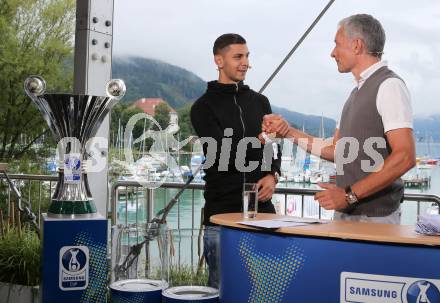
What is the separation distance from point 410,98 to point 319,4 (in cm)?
97

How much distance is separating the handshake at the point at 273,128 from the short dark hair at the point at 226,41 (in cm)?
53

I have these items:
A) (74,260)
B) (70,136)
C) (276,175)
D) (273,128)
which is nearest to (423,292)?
(273,128)

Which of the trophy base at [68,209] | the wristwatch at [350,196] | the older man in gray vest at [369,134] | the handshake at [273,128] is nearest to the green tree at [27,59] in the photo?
the trophy base at [68,209]

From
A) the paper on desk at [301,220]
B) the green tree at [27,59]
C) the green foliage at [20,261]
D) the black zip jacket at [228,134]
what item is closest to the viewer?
the paper on desk at [301,220]

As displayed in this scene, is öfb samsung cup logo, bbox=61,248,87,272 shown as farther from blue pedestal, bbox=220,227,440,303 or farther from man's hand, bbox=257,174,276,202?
man's hand, bbox=257,174,276,202

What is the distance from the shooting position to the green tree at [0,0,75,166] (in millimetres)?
12414

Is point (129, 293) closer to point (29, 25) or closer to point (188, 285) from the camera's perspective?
point (188, 285)

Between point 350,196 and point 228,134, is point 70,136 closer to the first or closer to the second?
Result: point 228,134

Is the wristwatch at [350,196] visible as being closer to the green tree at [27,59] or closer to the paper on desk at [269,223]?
the paper on desk at [269,223]

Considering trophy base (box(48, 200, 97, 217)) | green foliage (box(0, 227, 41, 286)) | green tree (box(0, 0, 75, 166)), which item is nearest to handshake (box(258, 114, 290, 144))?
trophy base (box(48, 200, 97, 217))

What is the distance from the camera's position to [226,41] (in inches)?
109

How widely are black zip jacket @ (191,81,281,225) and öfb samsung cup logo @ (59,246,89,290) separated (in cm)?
61

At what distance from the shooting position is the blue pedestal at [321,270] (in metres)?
1.64

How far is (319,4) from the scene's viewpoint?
2.91 meters
